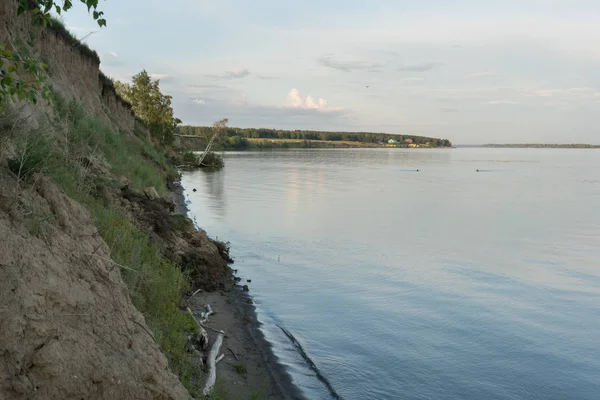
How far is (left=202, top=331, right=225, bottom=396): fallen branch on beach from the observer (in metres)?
6.80

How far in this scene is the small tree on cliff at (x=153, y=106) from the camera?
63.8 metres

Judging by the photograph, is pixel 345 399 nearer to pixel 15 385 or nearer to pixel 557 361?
pixel 557 361

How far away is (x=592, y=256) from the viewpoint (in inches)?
800

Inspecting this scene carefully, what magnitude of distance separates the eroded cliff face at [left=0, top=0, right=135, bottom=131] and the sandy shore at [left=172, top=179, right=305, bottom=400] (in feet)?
23.9

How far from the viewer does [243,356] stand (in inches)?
360

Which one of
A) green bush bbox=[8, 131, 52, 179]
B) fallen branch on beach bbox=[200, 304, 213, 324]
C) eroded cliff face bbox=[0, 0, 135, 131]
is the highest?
eroded cliff face bbox=[0, 0, 135, 131]

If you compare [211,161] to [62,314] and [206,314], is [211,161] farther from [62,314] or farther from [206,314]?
[62,314]

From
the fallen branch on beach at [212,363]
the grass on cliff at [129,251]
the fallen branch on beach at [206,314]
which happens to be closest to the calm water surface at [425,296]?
the fallen branch on beach at [206,314]

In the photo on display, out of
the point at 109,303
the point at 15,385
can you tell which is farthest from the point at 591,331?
the point at 15,385

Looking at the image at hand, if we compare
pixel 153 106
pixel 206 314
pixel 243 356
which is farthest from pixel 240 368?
pixel 153 106

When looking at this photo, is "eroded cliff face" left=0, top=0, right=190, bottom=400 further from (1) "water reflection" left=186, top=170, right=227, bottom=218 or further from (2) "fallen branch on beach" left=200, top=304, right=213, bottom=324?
(1) "water reflection" left=186, top=170, right=227, bottom=218

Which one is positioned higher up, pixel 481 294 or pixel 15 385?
pixel 15 385

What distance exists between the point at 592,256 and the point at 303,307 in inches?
527

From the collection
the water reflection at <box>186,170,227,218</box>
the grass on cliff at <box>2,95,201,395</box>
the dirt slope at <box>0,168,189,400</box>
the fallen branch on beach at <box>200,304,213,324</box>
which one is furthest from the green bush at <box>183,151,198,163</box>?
the dirt slope at <box>0,168,189,400</box>
